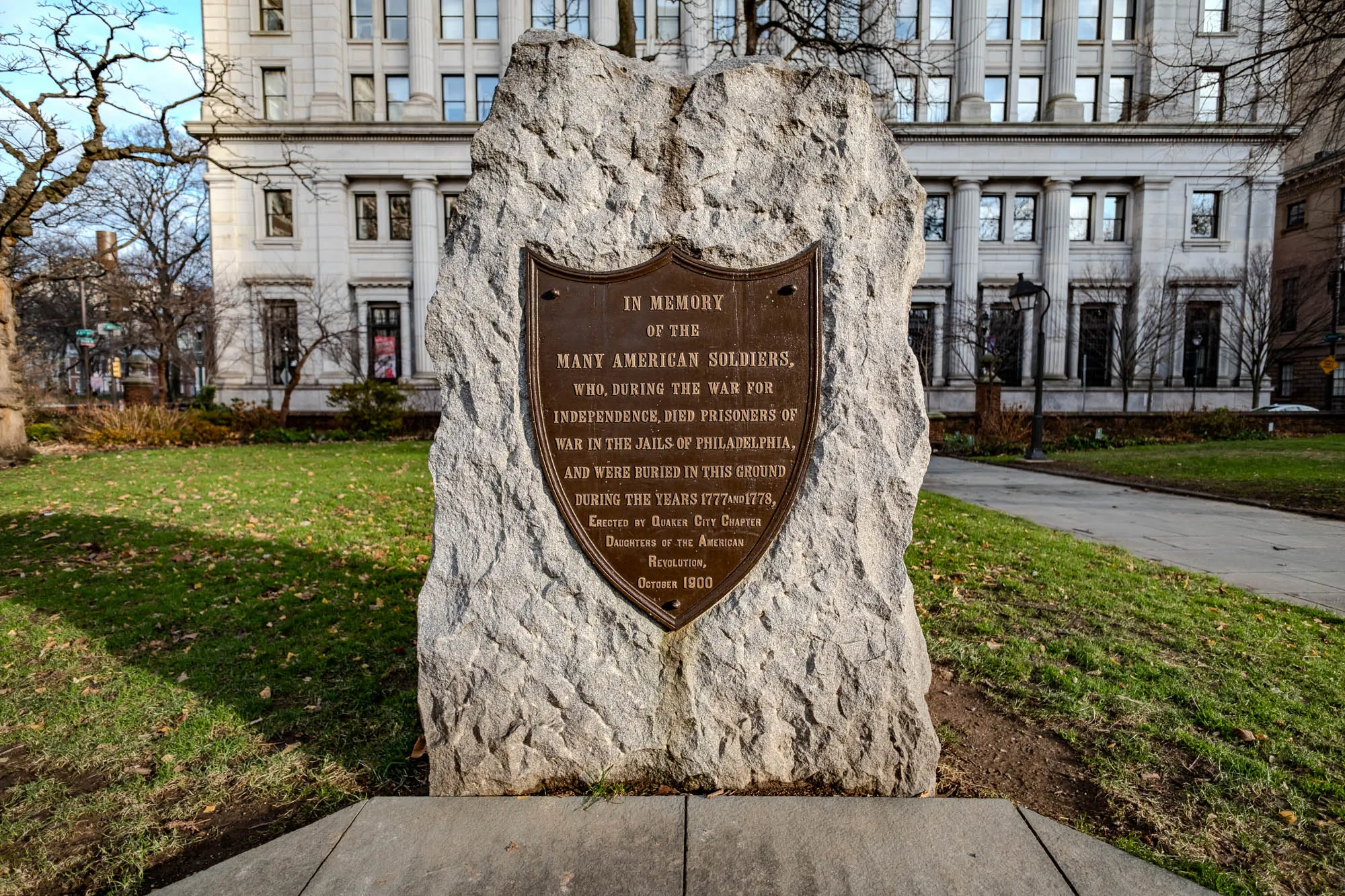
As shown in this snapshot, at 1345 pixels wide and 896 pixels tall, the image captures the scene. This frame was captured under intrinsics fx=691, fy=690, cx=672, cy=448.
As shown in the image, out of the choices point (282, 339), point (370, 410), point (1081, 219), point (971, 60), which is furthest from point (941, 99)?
point (282, 339)

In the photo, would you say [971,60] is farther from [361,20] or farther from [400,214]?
[361,20]

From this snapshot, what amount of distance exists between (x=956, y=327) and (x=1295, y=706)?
108 feet

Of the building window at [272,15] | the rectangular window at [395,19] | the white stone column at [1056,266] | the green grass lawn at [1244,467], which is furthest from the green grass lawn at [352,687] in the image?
the building window at [272,15]

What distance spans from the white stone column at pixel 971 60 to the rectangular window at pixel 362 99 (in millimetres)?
29387

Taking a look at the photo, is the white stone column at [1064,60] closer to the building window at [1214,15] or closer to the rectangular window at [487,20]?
the building window at [1214,15]

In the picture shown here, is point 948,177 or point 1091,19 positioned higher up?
point 1091,19

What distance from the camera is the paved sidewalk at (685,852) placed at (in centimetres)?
240

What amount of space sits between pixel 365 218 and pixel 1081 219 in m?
36.9

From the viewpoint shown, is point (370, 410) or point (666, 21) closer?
point (370, 410)

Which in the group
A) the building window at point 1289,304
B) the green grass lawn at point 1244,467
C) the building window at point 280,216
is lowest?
the green grass lawn at point 1244,467

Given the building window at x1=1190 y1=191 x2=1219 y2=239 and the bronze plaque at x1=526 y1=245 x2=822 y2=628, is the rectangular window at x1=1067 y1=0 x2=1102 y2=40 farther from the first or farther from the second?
the bronze plaque at x1=526 y1=245 x2=822 y2=628

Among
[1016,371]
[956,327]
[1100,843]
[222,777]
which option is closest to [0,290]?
[222,777]

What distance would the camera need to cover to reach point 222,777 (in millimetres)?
3186

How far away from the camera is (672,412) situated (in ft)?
9.99
